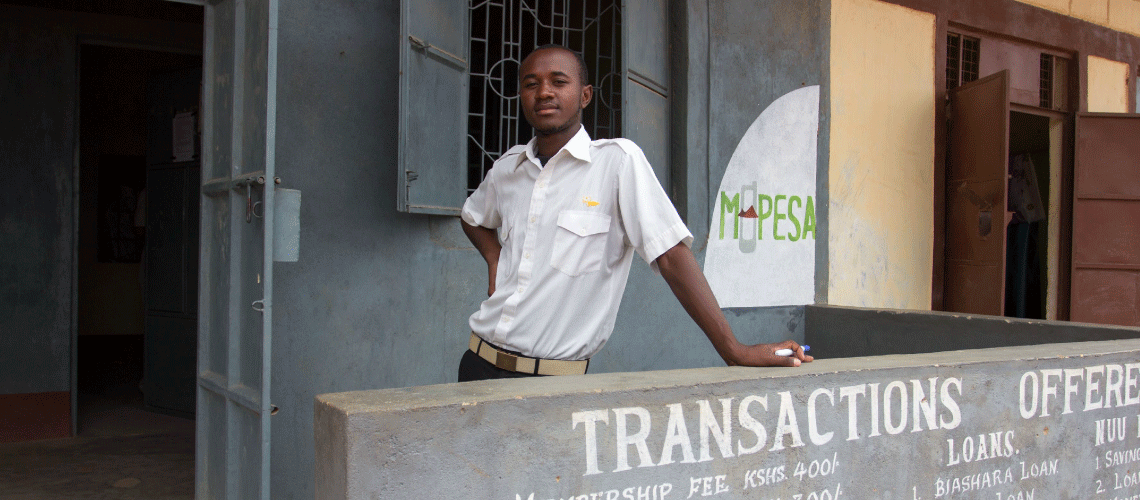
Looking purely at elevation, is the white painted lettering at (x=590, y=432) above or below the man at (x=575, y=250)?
below

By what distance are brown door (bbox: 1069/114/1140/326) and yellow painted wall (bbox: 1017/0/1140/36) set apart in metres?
0.94

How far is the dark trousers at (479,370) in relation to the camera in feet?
6.72

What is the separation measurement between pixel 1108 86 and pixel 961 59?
5.97 feet

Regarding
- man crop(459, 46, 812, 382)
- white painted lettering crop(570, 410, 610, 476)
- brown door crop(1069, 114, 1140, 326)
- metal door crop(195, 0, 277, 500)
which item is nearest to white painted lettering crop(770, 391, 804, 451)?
man crop(459, 46, 812, 382)

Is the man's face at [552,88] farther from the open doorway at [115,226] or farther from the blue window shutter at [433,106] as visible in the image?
the open doorway at [115,226]

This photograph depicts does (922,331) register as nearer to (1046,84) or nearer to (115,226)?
(1046,84)

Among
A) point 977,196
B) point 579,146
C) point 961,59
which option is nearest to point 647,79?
point 579,146

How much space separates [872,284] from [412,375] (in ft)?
10.8

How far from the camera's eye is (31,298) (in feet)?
15.1

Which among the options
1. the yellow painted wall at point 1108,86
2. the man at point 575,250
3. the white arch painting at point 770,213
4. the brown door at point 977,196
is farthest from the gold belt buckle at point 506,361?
the yellow painted wall at point 1108,86

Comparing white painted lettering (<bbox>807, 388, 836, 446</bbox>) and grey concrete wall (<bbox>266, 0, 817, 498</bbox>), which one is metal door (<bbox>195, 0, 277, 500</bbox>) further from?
white painted lettering (<bbox>807, 388, 836, 446</bbox>)

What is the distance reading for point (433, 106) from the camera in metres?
3.41

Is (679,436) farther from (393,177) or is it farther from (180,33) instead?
(180,33)

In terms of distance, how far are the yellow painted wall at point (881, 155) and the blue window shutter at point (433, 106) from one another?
2.62 m
